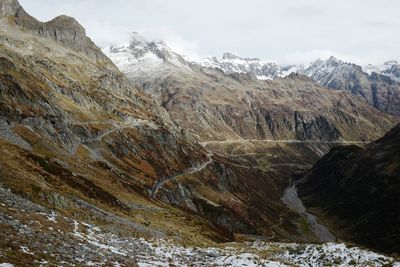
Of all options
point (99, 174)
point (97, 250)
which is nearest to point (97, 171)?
point (99, 174)

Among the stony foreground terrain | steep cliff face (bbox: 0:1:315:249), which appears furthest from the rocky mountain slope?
the stony foreground terrain

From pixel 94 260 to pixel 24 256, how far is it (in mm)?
5896

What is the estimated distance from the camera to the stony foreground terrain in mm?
28109

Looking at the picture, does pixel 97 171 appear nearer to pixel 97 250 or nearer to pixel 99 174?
pixel 99 174

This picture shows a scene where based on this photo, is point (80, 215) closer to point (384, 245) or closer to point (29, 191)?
point (29, 191)

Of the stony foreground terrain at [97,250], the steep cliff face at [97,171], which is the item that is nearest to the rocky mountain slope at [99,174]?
the steep cliff face at [97,171]

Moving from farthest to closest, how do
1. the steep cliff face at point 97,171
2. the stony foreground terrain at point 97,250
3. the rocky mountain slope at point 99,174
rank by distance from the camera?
the steep cliff face at point 97,171
the rocky mountain slope at point 99,174
the stony foreground terrain at point 97,250

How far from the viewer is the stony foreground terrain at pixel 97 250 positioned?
28.1m

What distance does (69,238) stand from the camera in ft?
116

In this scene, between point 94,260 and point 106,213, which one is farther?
point 106,213

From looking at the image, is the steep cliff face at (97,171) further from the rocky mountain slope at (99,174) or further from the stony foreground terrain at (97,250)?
the stony foreground terrain at (97,250)

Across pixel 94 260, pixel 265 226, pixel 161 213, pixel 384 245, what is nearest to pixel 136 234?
pixel 94 260

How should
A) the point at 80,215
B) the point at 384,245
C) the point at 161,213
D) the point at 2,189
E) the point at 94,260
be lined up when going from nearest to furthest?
the point at 94,260 → the point at 2,189 → the point at 80,215 → the point at 161,213 → the point at 384,245

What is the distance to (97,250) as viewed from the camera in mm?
34500
